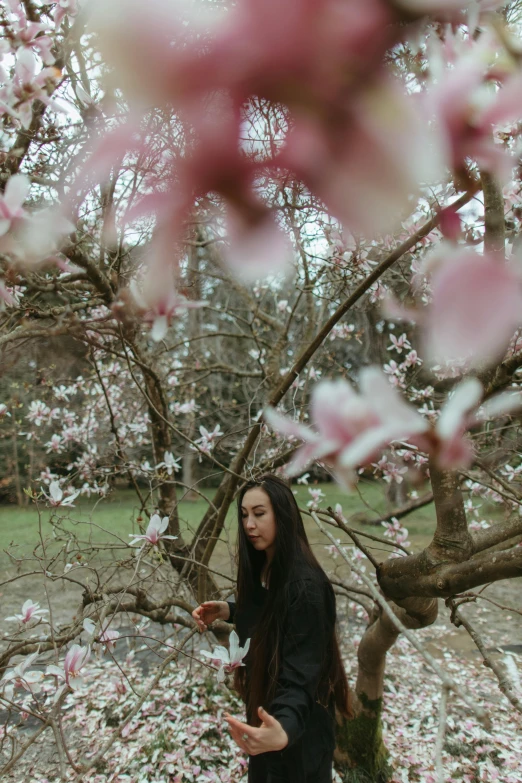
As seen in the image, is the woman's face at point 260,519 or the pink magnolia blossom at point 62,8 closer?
the pink magnolia blossom at point 62,8

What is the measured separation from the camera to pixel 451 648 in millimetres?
3588

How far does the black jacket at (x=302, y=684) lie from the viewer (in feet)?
4.32

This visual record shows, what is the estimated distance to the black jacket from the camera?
1316mm

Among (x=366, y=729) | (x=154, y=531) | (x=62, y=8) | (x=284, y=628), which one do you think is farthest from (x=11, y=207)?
(x=366, y=729)

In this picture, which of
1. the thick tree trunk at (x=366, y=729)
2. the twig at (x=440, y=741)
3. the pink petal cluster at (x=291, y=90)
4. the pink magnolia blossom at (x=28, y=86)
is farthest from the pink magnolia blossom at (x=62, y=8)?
the thick tree trunk at (x=366, y=729)

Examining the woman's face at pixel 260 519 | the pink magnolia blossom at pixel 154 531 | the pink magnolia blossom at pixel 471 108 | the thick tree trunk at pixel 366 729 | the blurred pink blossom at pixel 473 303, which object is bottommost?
the thick tree trunk at pixel 366 729

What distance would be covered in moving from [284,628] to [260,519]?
33cm

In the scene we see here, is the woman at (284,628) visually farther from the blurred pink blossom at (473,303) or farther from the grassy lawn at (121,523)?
the grassy lawn at (121,523)

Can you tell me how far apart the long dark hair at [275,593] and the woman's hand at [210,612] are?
0.27 feet

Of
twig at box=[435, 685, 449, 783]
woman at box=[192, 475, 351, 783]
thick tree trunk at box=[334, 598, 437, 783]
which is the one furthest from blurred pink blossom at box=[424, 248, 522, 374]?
thick tree trunk at box=[334, 598, 437, 783]

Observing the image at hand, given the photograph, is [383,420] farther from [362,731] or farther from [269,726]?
[362,731]

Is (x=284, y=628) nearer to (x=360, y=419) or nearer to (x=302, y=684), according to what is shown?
(x=302, y=684)

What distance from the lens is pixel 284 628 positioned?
1.54m

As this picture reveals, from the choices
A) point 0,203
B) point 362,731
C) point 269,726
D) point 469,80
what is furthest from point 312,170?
point 362,731
